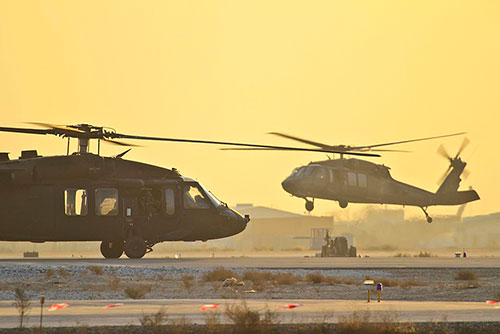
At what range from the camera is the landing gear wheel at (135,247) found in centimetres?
4428

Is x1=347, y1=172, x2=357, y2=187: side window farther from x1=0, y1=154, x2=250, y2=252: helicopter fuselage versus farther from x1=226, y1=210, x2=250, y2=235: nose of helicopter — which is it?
x1=0, y1=154, x2=250, y2=252: helicopter fuselage

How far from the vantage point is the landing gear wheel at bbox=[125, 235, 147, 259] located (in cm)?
4428

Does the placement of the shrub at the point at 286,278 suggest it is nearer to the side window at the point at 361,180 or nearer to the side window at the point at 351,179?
the side window at the point at 351,179

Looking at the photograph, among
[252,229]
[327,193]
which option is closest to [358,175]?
[327,193]

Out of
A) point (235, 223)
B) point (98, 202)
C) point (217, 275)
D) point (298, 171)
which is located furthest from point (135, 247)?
point (298, 171)

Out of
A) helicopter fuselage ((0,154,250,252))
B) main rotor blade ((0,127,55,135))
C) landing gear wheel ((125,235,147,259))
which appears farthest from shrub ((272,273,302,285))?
main rotor blade ((0,127,55,135))

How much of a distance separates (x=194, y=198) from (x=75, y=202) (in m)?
5.30

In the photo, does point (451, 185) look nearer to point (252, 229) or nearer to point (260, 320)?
point (260, 320)

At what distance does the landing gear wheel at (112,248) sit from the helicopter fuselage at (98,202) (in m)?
1.03

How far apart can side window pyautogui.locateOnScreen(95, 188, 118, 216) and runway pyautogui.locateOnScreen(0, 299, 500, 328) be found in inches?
619

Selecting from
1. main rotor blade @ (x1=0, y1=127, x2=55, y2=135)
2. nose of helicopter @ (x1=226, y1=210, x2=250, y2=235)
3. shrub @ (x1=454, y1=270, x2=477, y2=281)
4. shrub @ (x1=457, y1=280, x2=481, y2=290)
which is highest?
main rotor blade @ (x1=0, y1=127, x2=55, y2=135)

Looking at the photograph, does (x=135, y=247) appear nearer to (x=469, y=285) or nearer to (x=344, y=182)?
(x=469, y=285)

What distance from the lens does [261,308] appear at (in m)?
24.6

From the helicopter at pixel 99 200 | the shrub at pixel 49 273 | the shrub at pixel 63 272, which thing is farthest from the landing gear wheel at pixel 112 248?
the shrub at pixel 49 273
